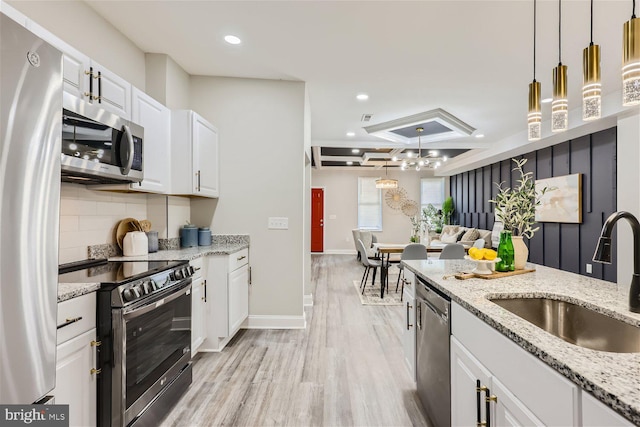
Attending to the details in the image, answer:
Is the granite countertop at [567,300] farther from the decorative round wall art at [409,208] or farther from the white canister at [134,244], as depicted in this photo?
the decorative round wall art at [409,208]

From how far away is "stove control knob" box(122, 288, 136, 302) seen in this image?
60.1 inches

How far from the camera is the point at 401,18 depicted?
229 centimetres

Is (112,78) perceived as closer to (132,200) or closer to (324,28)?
(132,200)

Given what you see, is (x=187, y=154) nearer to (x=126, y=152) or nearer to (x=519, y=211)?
(x=126, y=152)

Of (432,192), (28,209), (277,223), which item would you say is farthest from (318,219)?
(28,209)

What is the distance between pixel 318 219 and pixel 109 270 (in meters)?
8.01

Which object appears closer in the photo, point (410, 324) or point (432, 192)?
point (410, 324)

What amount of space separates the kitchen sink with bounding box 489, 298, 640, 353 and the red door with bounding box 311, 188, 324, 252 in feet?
27.5

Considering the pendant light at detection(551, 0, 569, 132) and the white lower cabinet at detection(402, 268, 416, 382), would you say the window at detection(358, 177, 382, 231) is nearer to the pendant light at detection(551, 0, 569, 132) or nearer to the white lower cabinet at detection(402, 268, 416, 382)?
the white lower cabinet at detection(402, 268, 416, 382)

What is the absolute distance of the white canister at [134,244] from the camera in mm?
2430

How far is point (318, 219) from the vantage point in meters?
9.79

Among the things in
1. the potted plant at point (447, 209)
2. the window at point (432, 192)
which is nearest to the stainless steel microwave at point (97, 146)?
the potted plant at point (447, 209)

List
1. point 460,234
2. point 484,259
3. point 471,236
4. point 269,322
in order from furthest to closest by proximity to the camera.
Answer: point 460,234
point 471,236
point 269,322
point 484,259

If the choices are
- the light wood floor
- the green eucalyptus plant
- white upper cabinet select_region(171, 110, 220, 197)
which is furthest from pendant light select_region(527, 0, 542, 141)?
white upper cabinet select_region(171, 110, 220, 197)
